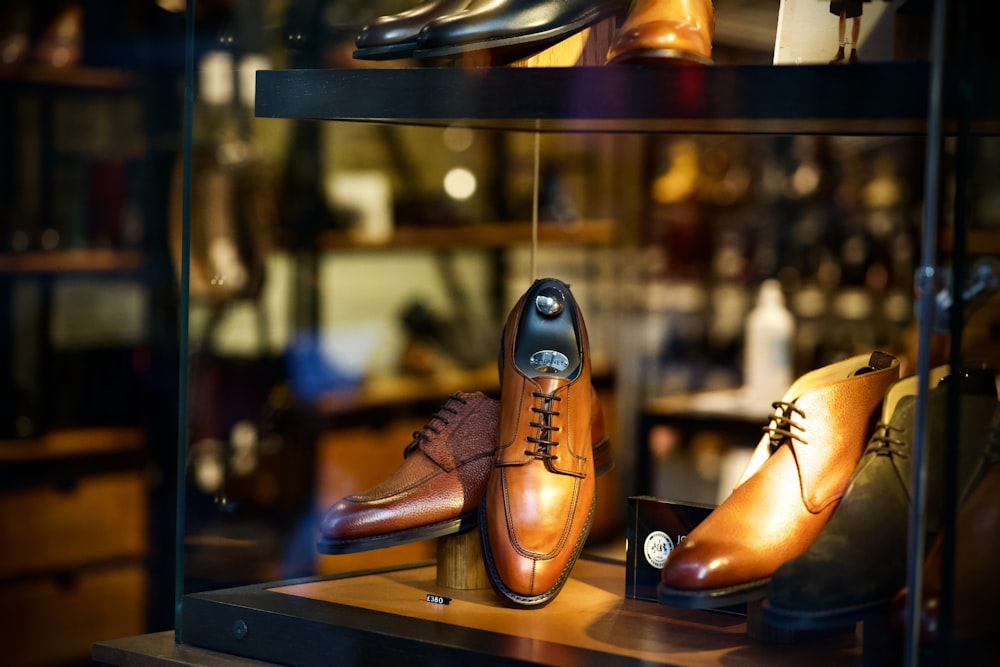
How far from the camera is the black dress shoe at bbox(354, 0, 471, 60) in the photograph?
45.8 inches

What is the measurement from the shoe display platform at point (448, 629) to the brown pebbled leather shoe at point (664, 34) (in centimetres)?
47

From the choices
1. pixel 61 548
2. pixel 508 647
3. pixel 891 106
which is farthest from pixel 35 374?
pixel 891 106

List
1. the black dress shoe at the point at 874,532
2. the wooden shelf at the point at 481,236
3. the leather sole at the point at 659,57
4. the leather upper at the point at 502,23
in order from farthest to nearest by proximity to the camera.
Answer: the wooden shelf at the point at 481,236, the leather upper at the point at 502,23, the leather sole at the point at 659,57, the black dress shoe at the point at 874,532

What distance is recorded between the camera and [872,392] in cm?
103

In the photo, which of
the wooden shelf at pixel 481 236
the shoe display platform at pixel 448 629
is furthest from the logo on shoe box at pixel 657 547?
the wooden shelf at pixel 481 236

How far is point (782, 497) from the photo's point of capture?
1.00 metres

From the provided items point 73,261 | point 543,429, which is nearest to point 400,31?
point 543,429

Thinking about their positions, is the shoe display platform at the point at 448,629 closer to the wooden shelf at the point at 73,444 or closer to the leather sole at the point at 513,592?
the leather sole at the point at 513,592

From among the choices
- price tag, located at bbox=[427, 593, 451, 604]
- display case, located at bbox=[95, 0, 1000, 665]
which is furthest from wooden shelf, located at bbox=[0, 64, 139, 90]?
price tag, located at bbox=[427, 593, 451, 604]

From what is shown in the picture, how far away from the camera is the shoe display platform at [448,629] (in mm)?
1019

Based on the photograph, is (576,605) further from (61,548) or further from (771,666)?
(61,548)

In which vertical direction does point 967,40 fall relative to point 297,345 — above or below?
above

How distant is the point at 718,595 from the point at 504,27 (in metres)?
0.51

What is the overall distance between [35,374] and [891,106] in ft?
8.58
